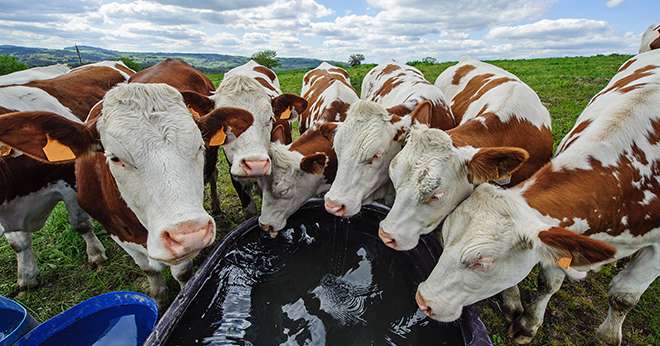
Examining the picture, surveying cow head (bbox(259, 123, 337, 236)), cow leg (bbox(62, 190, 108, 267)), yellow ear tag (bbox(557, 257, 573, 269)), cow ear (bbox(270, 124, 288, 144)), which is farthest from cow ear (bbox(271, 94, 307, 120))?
yellow ear tag (bbox(557, 257, 573, 269))

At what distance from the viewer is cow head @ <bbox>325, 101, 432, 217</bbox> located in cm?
324

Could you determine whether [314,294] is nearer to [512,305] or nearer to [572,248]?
[512,305]

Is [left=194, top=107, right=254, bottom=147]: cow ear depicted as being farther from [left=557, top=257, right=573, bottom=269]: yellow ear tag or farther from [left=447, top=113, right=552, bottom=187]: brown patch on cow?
[left=557, top=257, right=573, bottom=269]: yellow ear tag

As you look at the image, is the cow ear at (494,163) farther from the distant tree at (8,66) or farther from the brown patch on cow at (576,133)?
the distant tree at (8,66)

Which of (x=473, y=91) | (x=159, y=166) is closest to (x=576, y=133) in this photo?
(x=473, y=91)

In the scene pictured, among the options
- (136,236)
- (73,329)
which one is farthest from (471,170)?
(73,329)

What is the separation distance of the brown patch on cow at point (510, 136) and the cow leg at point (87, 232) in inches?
145

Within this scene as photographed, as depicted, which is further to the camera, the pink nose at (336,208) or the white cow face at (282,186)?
the white cow face at (282,186)

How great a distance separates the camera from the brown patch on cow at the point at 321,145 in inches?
149

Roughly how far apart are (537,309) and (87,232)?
4.45 metres

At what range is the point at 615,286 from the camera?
2963mm

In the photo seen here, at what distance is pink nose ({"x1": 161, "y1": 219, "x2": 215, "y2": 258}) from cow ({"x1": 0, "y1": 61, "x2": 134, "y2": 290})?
140 cm

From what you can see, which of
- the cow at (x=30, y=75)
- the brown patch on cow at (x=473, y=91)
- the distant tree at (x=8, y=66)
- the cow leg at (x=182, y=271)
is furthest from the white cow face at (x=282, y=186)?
the distant tree at (x=8, y=66)

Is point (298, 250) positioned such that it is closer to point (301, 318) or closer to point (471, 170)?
point (301, 318)
